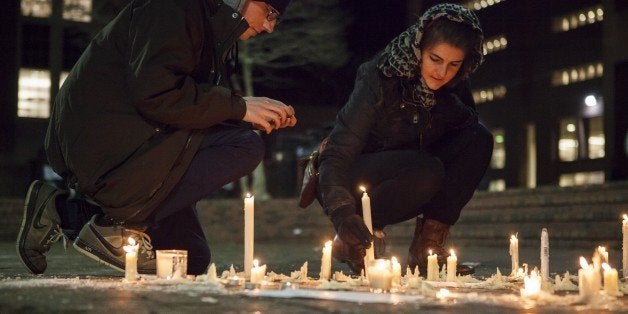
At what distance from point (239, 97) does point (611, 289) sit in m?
1.81

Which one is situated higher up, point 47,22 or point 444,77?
point 47,22

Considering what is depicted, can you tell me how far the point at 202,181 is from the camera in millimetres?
4270

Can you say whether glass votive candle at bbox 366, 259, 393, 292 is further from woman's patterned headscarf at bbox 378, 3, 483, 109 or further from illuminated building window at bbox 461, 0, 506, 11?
illuminated building window at bbox 461, 0, 506, 11

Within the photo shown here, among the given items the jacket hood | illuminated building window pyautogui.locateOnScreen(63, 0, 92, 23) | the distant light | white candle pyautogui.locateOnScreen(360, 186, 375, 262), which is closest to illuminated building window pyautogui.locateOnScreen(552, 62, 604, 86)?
the distant light

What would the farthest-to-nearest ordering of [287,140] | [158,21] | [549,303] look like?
[287,140] → [158,21] → [549,303]

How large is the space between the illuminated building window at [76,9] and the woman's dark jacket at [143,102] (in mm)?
19066

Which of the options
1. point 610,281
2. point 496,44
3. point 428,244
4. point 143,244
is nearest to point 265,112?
point 143,244

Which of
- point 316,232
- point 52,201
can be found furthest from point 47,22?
point 52,201

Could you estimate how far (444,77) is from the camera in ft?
15.2

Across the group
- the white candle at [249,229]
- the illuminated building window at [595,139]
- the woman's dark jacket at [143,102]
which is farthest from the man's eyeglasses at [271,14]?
the illuminated building window at [595,139]

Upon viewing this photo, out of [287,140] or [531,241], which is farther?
[287,140]

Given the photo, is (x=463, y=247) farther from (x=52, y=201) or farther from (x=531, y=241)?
(x=52, y=201)

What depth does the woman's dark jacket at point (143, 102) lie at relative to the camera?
377cm

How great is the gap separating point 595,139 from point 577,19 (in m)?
3.60
